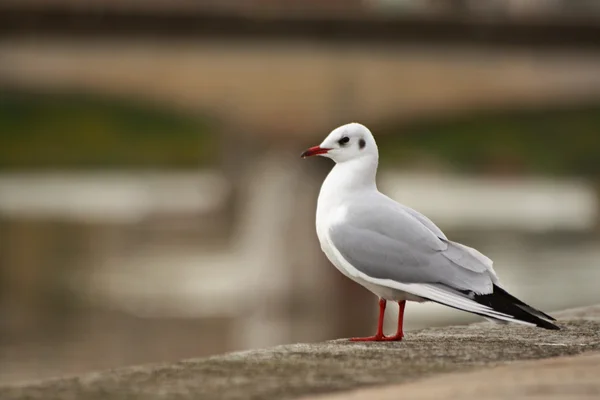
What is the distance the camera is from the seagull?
412cm

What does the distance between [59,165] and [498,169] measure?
10.2 m

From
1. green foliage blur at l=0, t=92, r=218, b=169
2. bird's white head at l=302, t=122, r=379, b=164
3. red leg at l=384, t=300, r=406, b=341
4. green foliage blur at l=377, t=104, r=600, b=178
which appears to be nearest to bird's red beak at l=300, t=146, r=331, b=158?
bird's white head at l=302, t=122, r=379, b=164

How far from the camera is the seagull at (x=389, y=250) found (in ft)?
13.5

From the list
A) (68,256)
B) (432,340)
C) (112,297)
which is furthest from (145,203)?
(432,340)

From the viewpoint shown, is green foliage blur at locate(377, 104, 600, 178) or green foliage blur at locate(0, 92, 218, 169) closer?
green foliage blur at locate(0, 92, 218, 169)

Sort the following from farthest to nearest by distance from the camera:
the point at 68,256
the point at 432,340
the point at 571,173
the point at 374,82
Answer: the point at 571,173 < the point at 68,256 < the point at 374,82 < the point at 432,340

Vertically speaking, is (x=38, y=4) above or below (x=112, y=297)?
above

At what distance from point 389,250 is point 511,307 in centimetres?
46

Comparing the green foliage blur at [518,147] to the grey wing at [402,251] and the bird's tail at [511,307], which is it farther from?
→ the bird's tail at [511,307]

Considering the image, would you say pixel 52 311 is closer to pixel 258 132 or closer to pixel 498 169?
pixel 258 132

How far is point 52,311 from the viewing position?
76.7 ft

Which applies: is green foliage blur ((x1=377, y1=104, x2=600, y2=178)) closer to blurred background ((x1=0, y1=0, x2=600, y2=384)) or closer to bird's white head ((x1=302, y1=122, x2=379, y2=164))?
blurred background ((x1=0, y1=0, x2=600, y2=384))

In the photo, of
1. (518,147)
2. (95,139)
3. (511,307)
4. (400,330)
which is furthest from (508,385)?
(518,147)

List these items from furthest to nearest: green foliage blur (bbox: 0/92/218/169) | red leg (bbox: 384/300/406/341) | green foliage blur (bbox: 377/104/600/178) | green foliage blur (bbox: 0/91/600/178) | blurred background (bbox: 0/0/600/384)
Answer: green foliage blur (bbox: 377/104/600/178) → green foliage blur (bbox: 0/91/600/178) → green foliage blur (bbox: 0/92/218/169) → blurred background (bbox: 0/0/600/384) → red leg (bbox: 384/300/406/341)
